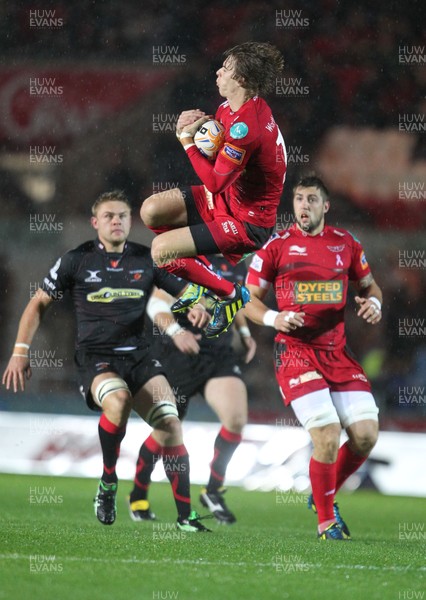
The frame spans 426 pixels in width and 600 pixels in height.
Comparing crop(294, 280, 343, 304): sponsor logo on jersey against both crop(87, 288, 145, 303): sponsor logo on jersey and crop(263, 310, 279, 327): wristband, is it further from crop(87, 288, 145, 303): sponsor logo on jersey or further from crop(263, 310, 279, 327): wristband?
crop(87, 288, 145, 303): sponsor logo on jersey

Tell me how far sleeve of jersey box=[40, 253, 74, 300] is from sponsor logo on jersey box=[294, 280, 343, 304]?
5.15 feet

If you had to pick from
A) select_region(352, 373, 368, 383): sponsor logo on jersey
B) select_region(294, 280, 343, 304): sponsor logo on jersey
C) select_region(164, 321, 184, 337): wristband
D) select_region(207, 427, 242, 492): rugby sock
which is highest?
select_region(294, 280, 343, 304): sponsor logo on jersey

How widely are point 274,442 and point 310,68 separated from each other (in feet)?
20.1

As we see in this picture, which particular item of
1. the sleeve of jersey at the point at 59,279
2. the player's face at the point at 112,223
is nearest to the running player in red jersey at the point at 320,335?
the player's face at the point at 112,223

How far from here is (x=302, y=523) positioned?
26.3 ft

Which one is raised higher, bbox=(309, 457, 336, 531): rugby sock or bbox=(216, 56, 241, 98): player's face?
bbox=(216, 56, 241, 98): player's face

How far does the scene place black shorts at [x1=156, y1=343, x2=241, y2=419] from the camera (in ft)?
25.6

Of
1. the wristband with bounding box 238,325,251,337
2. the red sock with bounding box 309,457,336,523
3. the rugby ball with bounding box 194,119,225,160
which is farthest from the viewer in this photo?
→ the wristband with bounding box 238,325,251,337

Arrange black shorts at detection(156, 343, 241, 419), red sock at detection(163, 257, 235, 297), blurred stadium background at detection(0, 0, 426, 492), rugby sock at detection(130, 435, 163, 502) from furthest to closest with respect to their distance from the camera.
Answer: blurred stadium background at detection(0, 0, 426, 492) < black shorts at detection(156, 343, 241, 419) < rugby sock at detection(130, 435, 163, 502) < red sock at detection(163, 257, 235, 297)

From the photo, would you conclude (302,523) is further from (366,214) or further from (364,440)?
(366,214)

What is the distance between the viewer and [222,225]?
18.2ft

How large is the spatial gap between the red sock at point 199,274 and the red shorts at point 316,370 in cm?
106

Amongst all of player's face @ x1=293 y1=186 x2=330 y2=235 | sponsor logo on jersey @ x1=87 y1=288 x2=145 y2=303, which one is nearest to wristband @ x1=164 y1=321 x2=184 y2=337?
sponsor logo on jersey @ x1=87 y1=288 x2=145 y2=303

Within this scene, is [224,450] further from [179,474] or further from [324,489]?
[324,489]
